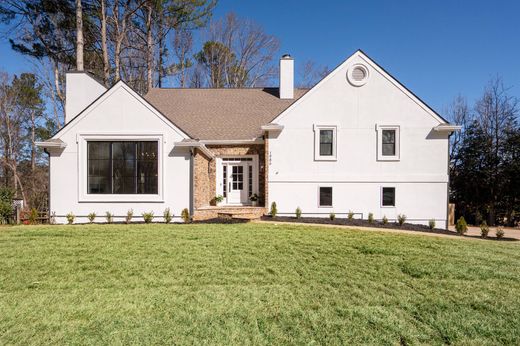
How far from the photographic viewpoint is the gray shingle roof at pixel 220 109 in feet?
48.6

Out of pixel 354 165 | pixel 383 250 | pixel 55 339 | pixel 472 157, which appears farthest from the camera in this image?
pixel 472 157

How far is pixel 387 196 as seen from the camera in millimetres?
13047

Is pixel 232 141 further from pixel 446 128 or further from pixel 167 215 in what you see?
pixel 446 128

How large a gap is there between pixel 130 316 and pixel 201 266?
1968 millimetres

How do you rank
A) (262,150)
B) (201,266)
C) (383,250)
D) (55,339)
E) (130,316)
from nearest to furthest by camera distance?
(55,339) → (130,316) → (201,266) → (383,250) → (262,150)

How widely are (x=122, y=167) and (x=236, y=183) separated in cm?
534

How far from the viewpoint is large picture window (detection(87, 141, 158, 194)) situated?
1157cm

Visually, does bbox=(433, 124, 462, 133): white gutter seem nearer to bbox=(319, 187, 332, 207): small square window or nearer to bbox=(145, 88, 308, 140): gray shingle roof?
bbox=(319, 187, 332, 207): small square window

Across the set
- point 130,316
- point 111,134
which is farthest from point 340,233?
point 111,134

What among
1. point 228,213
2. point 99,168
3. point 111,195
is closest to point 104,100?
point 99,168

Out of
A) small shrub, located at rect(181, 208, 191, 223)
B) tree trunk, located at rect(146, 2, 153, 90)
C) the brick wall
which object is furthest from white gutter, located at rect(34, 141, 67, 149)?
tree trunk, located at rect(146, 2, 153, 90)

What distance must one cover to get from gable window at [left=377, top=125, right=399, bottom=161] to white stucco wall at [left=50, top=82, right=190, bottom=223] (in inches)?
330

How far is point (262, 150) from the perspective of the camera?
14391mm

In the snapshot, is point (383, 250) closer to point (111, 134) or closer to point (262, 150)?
point (262, 150)
